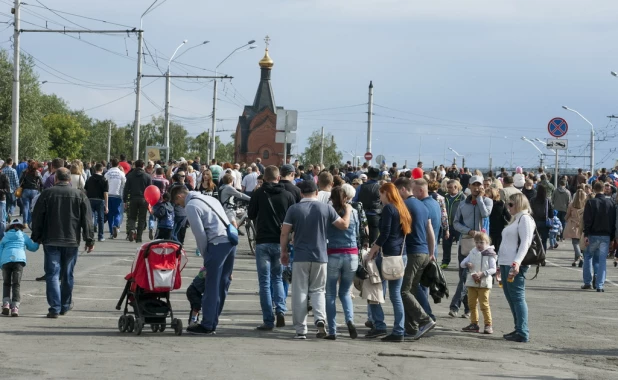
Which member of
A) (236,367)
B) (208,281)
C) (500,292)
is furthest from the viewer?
(500,292)

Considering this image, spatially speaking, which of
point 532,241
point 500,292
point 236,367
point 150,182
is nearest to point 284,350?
point 236,367

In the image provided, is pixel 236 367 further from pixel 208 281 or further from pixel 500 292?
pixel 500 292

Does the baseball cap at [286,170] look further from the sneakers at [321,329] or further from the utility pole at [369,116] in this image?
the utility pole at [369,116]

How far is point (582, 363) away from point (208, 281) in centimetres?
412

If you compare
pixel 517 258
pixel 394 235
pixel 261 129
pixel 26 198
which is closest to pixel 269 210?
pixel 394 235

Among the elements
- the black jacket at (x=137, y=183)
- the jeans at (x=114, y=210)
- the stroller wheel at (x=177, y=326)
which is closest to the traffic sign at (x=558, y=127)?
the black jacket at (x=137, y=183)

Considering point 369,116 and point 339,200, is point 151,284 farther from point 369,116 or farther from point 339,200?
point 369,116

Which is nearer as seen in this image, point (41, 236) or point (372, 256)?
point (372, 256)

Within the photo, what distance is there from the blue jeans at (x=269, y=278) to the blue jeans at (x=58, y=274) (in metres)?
2.32

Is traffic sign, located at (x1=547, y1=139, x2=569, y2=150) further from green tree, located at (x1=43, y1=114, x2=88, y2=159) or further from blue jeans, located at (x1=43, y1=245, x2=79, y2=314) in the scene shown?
green tree, located at (x1=43, y1=114, x2=88, y2=159)

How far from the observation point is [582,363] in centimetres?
1159

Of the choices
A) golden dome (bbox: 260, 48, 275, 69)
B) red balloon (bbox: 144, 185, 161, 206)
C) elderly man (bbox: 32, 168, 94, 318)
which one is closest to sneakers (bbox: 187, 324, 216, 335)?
elderly man (bbox: 32, 168, 94, 318)

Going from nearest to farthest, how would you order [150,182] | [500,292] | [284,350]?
[284,350] → [500,292] → [150,182]

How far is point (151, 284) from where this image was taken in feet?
40.9
